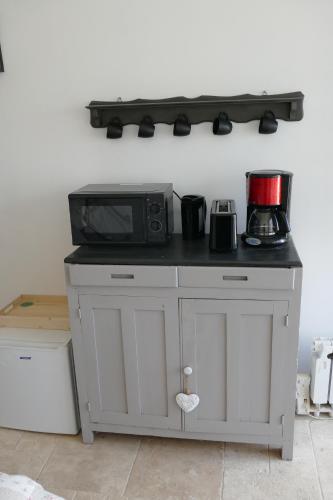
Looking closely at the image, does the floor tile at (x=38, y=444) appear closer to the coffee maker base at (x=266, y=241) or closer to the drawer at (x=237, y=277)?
the drawer at (x=237, y=277)

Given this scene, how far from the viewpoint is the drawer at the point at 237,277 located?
1921 millimetres

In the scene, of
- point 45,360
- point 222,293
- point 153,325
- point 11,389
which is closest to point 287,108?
point 222,293

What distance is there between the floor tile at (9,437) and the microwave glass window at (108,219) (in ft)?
3.85

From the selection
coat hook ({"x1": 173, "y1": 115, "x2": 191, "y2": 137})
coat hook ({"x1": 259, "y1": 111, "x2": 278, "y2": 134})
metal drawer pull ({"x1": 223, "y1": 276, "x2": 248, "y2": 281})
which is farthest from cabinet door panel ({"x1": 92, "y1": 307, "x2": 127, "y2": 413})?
coat hook ({"x1": 259, "y1": 111, "x2": 278, "y2": 134})

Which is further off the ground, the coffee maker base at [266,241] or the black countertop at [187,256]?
the coffee maker base at [266,241]

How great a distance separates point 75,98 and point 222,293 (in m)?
1.29

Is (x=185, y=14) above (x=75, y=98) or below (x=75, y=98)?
above

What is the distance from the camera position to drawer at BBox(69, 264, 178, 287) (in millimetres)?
2000

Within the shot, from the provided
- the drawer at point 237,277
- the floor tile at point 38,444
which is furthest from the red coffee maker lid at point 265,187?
the floor tile at point 38,444

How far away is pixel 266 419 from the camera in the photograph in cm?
213

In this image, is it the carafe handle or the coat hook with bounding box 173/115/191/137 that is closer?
the carafe handle

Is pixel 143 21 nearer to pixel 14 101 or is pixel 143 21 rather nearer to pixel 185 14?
pixel 185 14

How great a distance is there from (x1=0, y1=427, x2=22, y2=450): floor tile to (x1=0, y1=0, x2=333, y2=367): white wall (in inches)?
43.6

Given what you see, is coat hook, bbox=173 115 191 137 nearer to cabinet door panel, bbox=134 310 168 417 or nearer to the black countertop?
the black countertop
